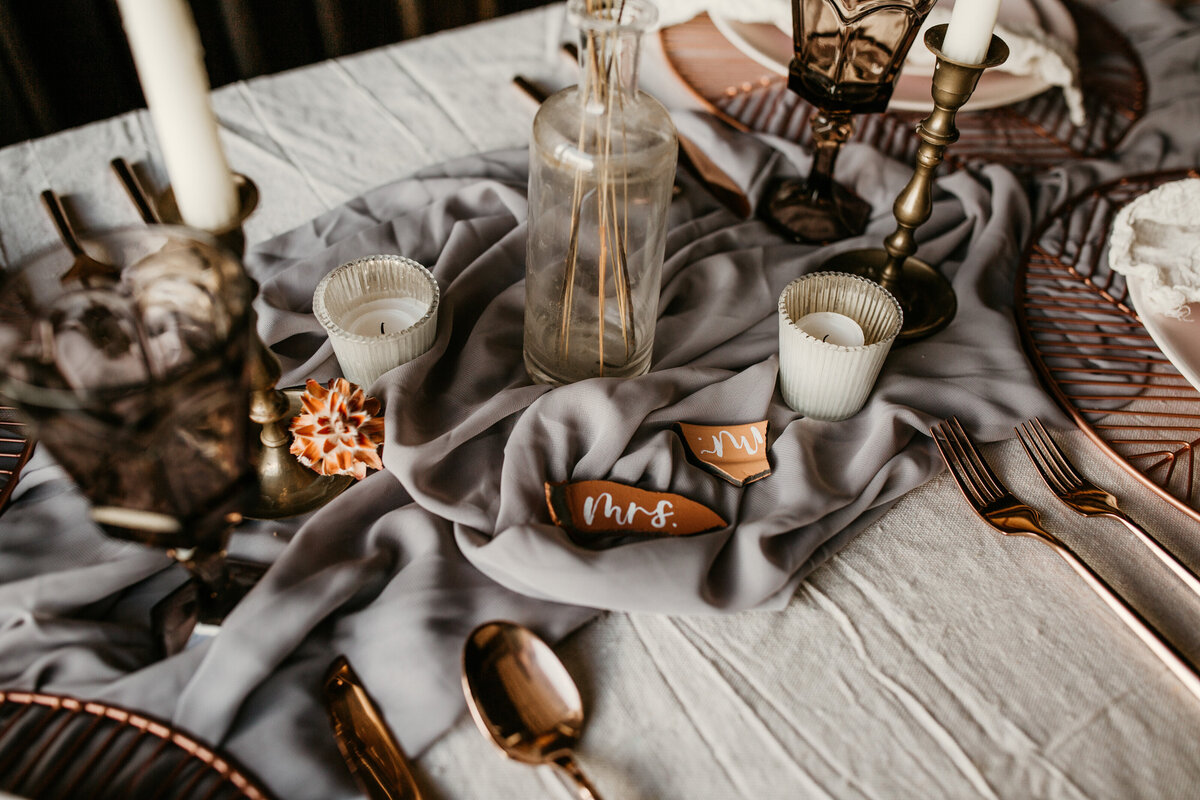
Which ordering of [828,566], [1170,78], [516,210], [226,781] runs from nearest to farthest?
[226,781] → [828,566] → [516,210] → [1170,78]

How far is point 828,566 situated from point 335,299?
1.18ft

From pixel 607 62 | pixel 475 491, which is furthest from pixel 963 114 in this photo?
pixel 475 491

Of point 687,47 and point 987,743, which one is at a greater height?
point 687,47

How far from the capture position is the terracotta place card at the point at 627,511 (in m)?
0.50

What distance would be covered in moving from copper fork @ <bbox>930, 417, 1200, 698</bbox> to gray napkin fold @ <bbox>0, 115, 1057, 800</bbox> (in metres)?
0.02

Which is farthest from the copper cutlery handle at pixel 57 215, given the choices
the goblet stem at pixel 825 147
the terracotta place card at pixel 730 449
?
the goblet stem at pixel 825 147

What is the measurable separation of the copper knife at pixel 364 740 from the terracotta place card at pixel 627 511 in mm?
143

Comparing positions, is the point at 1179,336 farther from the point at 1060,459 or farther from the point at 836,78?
the point at 836,78

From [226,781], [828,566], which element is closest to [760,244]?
[828,566]

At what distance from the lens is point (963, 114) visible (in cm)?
88

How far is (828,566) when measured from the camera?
0.50m

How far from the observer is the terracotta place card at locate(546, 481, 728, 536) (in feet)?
1.62

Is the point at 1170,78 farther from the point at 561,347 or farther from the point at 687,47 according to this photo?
the point at 561,347

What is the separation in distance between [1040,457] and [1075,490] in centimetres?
3
